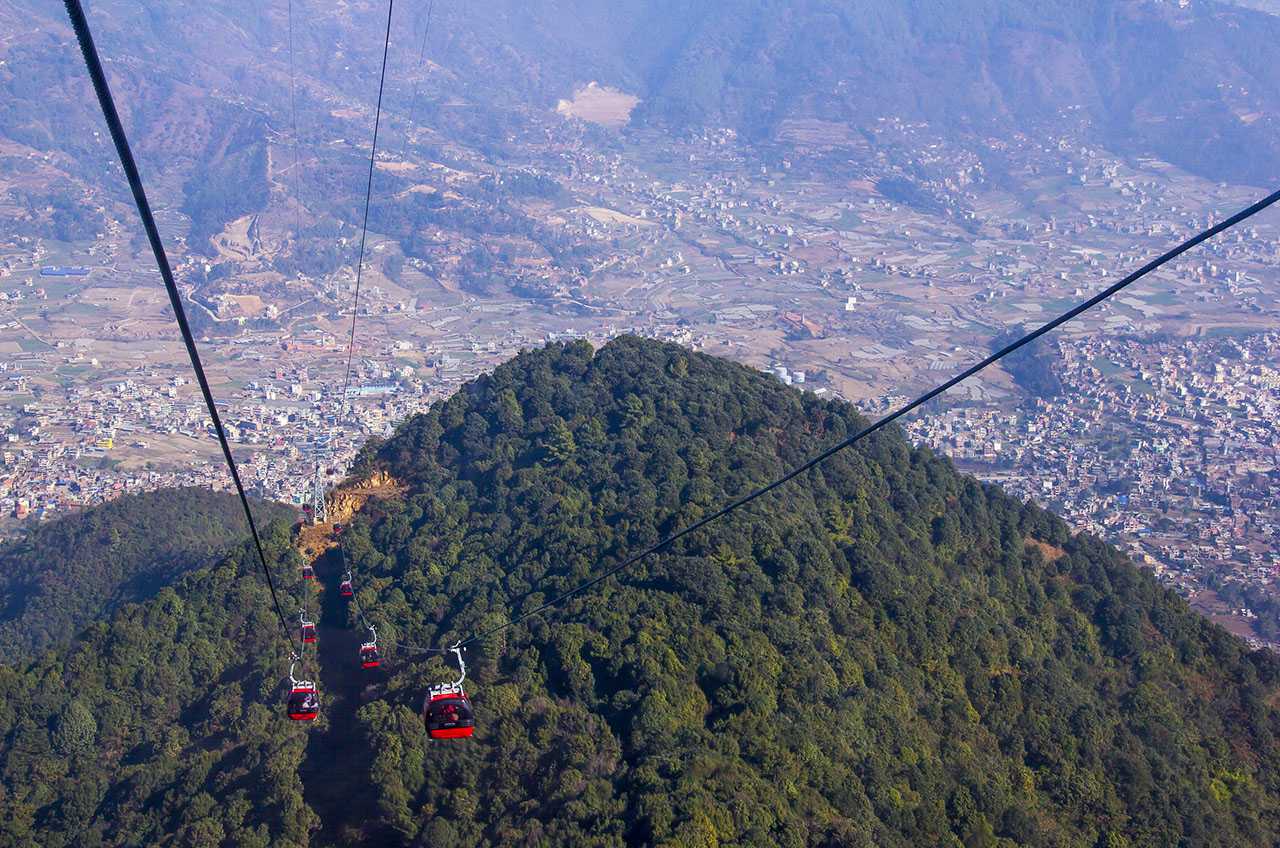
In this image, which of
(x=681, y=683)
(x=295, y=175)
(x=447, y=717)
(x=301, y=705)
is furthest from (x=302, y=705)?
(x=295, y=175)

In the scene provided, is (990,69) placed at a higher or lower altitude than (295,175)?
higher

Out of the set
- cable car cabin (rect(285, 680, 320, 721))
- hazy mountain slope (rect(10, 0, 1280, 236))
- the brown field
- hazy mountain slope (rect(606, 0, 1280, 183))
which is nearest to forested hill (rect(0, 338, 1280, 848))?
cable car cabin (rect(285, 680, 320, 721))

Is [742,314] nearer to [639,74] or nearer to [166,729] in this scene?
[166,729]

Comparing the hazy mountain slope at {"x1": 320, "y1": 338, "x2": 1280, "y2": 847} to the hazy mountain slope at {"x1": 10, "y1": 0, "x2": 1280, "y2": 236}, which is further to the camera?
the hazy mountain slope at {"x1": 10, "y1": 0, "x2": 1280, "y2": 236}

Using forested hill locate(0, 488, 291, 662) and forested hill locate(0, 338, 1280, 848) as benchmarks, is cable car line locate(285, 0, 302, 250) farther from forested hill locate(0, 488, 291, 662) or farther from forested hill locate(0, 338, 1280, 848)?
forested hill locate(0, 338, 1280, 848)

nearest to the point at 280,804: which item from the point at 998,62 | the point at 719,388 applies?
the point at 719,388

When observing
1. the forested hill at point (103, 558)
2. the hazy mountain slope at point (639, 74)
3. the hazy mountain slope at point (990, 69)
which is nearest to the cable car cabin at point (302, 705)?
the forested hill at point (103, 558)

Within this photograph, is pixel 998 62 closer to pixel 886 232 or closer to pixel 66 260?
pixel 886 232

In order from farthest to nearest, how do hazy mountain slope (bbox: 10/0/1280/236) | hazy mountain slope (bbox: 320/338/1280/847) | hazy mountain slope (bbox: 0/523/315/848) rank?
1. hazy mountain slope (bbox: 10/0/1280/236)
2. hazy mountain slope (bbox: 0/523/315/848)
3. hazy mountain slope (bbox: 320/338/1280/847)
